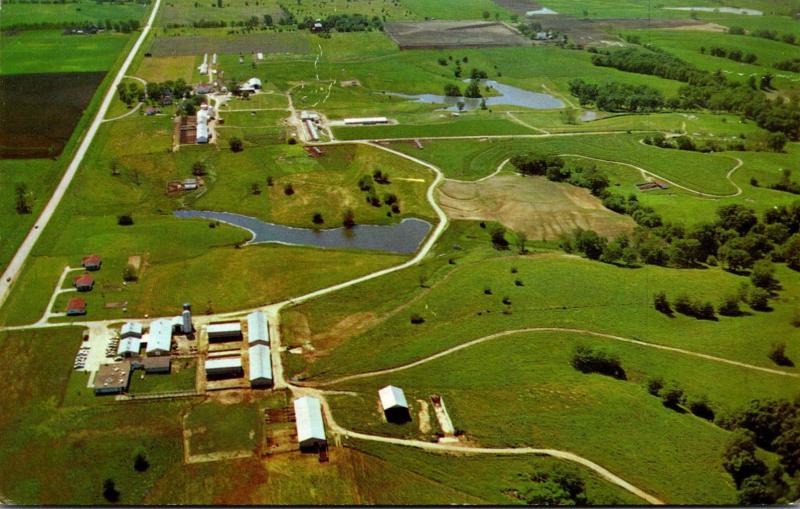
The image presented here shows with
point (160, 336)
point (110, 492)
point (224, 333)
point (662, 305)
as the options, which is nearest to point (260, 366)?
point (224, 333)

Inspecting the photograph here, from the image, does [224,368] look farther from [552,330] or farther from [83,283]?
[552,330]

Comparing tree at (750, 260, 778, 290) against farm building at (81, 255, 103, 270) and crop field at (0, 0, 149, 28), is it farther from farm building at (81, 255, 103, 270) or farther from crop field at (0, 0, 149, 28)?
crop field at (0, 0, 149, 28)

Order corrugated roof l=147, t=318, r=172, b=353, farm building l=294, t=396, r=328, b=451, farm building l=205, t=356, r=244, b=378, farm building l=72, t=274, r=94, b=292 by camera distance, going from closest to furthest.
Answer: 1. farm building l=294, t=396, r=328, b=451
2. farm building l=205, t=356, r=244, b=378
3. corrugated roof l=147, t=318, r=172, b=353
4. farm building l=72, t=274, r=94, b=292

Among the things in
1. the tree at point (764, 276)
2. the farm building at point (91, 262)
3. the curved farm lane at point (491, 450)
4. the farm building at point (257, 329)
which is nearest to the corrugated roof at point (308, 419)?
the curved farm lane at point (491, 450)

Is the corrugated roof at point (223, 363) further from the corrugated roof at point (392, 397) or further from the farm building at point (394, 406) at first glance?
the farm building at point (394, 406)

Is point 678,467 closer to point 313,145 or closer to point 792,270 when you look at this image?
point 792,270

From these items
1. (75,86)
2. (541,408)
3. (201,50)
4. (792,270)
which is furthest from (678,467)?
(201,50)

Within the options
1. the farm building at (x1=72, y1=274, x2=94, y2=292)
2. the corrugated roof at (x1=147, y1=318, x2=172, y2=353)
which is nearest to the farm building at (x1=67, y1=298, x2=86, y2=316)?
the farm building at (x1=72, y1=274, x2=94, y2=292)
